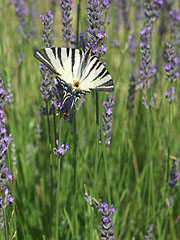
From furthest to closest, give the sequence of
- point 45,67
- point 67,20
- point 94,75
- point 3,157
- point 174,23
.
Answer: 1. point 174,23
2. point 67,20
3. point 45,67
4. point 94,75
5. point 3,157

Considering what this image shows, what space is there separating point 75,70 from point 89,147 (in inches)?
46.3

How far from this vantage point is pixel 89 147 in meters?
2.59

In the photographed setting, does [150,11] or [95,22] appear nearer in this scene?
[95,22]

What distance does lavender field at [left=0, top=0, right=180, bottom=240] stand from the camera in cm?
145

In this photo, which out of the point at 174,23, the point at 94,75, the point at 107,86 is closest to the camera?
the point at 107,86

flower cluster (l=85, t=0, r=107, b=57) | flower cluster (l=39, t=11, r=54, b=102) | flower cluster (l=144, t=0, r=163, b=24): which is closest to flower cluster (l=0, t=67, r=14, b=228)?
flower cluster (l=39, t=11, r=54, b=102)

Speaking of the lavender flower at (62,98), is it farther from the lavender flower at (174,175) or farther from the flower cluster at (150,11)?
the flower cluster at (150,11)

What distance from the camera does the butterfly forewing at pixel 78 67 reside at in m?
1.37

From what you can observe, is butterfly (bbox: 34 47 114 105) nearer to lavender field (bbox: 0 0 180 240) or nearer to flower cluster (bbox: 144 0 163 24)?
lavender field (bbox: 0 0 180 240)

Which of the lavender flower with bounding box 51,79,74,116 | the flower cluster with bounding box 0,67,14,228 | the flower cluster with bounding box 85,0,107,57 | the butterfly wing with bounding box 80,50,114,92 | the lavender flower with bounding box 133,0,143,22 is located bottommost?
the flower cluster with bounding box 0,67,14,228

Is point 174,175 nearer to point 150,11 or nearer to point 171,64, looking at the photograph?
point 171,64

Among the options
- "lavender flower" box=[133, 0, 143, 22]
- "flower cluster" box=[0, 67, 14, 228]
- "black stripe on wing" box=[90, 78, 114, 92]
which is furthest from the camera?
"lavender flower" box=[133, 0, 143, 22]

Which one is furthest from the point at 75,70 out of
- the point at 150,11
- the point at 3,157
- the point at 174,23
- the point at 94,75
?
the point at 174,23

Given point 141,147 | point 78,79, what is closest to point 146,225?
point 141,147
